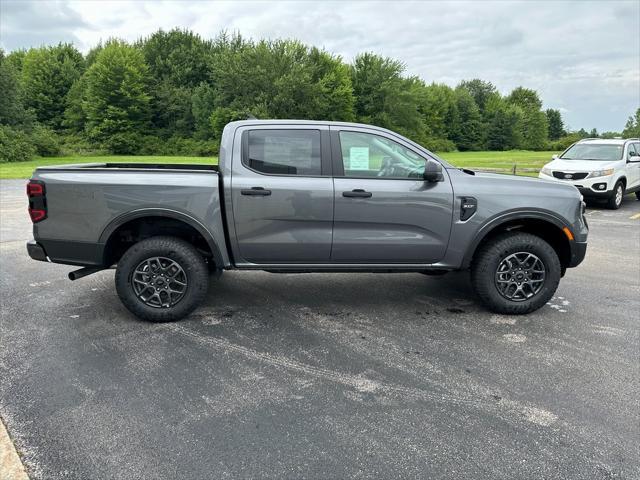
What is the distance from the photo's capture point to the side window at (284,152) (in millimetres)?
4367

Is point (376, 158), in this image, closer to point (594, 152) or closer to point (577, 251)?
point (577, 251)

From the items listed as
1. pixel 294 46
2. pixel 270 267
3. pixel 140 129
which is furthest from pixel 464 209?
pixel 294 46

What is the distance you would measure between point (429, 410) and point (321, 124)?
2.70 metres

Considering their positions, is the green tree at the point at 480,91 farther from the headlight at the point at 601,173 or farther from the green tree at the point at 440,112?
the headlight at the point at 601,173

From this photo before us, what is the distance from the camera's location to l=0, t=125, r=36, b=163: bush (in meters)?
33.4

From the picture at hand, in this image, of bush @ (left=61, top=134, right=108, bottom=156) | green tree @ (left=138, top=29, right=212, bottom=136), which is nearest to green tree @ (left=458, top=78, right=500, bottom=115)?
green tree @ (left=138, top=29, right=212, bottom=136)

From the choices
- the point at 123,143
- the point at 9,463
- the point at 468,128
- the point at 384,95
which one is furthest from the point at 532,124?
the point at 9,463

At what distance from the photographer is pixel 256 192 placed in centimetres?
424

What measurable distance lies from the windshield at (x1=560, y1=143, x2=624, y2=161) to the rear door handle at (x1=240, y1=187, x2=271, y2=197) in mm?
11559

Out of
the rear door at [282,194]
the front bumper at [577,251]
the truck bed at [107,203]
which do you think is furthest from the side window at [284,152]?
the front bumper at [577,251]

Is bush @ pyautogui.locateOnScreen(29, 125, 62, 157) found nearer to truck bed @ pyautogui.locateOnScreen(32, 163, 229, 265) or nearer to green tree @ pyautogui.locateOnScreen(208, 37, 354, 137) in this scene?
green tree @ pyautogui.locateOnScreen(208, 37, 354, 137)

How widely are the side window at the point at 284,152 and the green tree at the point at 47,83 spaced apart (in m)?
60.0

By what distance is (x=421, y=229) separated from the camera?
14.5ft

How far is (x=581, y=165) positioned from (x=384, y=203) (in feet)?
32.9
